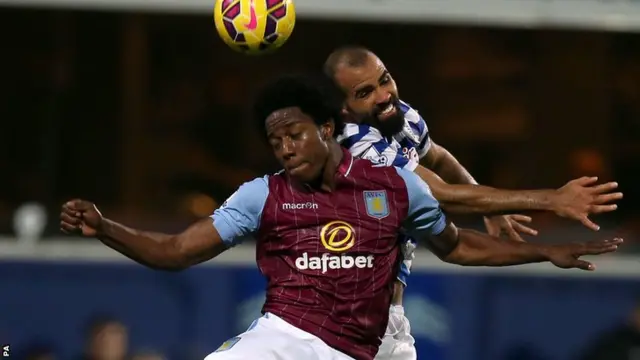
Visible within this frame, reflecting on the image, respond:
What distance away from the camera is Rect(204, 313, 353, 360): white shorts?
5926mm

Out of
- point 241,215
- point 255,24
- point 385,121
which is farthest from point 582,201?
point 255,24

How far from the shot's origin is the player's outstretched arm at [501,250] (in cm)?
641

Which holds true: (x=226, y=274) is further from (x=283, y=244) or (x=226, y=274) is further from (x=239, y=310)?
(x=283, y=244)

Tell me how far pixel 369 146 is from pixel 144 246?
1.30 m

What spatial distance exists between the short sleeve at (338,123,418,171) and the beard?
0.23 ft

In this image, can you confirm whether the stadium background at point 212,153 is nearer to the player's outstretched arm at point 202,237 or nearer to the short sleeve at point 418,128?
the short sleeve at point 418,128

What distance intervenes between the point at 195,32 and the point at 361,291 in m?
6.18

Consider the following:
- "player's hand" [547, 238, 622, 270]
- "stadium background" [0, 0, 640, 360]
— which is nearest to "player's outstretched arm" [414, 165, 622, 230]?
"player's hand" [547, 238, 622, 270]

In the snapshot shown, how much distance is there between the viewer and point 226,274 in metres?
11.8

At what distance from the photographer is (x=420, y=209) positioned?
6383 millimetres

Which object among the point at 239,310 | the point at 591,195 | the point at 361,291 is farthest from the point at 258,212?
the point at 239,310

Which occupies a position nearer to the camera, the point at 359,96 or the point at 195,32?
the point at 359,96

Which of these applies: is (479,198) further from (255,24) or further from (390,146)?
(255,24)

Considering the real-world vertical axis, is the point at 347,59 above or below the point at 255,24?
below
